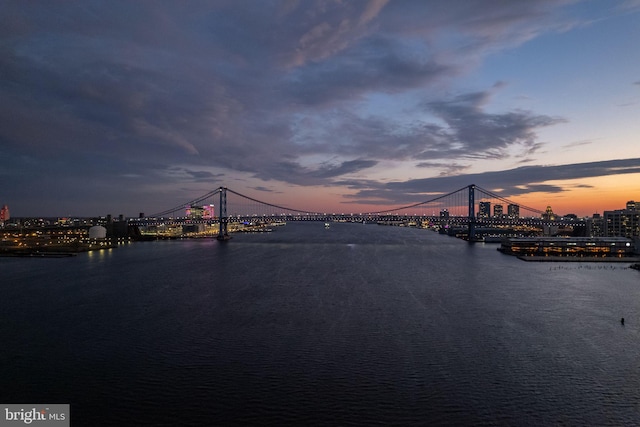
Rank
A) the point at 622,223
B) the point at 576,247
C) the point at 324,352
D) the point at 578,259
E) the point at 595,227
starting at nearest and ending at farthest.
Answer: the point at 324,352
the point at 578,259
the point at 576,247
the point at 622,223
the point at 595,227

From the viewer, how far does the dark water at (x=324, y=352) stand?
983 cm

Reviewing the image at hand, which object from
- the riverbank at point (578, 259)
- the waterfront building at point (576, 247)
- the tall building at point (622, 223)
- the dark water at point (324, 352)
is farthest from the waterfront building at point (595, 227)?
the dark water at point (324, 352)

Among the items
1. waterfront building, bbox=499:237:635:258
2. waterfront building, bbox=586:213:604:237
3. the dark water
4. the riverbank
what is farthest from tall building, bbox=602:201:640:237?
the dark water

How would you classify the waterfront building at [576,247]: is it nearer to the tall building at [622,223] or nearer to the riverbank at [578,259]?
the riverbank at [578,259]

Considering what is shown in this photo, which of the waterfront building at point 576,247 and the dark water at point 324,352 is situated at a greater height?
the waterfront building at point 576,247

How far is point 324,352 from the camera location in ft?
44.4

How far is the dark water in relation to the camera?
983cm

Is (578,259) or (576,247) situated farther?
(576,247)

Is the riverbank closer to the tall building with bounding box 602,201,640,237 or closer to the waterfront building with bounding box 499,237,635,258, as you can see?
the waterfront building with bounding box 499,237,635,258

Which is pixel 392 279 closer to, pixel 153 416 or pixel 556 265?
pixel 556 265

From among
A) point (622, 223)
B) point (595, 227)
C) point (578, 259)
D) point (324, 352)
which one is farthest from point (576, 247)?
point (324, 352)

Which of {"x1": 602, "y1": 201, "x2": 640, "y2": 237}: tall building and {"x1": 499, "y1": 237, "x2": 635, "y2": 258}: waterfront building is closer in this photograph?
{"x1": 499, "y1": 237, "x2": 635, "y2": 258}: waterfront building

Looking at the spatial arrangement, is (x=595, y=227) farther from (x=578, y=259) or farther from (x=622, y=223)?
(x=578, y=259)

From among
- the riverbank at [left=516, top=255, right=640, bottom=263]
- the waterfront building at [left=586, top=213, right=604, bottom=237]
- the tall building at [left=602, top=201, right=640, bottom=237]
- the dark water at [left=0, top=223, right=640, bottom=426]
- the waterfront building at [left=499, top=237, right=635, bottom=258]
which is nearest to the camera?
the dark water at [left=0, top=223, right=640, bottom=426]
